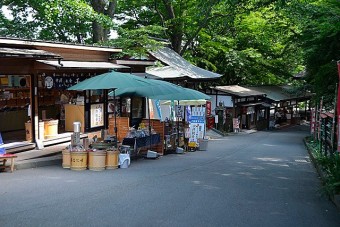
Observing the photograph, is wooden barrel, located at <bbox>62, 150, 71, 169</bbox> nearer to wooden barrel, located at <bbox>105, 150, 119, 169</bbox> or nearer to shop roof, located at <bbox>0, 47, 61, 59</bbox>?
wooden barrel, located at <bbox>105, 150, 119, 169</bbox>

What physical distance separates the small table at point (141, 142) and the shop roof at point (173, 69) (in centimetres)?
725

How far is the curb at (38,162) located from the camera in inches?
459

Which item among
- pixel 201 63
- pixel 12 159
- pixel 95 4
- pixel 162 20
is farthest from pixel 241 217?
pixel 201 63

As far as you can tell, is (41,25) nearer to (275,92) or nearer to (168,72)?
(168,72)

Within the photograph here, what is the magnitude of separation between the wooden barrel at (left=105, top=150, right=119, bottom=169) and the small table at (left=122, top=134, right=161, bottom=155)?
5.42ft

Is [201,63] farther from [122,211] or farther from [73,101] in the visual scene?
[122,211]

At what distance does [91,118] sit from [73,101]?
3.39ft

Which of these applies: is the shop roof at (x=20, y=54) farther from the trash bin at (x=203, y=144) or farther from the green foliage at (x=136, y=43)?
the trash bin at (x=203, y=144)

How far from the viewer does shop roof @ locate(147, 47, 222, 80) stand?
22.8m

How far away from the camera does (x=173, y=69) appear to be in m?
23.7

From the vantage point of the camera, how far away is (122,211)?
736 centimetres

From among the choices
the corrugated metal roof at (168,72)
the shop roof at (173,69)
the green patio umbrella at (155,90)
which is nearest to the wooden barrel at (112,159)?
the green patio umbrella at (155,90)

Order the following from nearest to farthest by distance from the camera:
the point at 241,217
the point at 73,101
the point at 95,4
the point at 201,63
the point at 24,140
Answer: the point at 241,217
the point at 24,140
the point at 73,101
the point at 95,4
the point at 201,63

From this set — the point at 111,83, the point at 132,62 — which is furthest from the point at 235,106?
the point at 111,83
